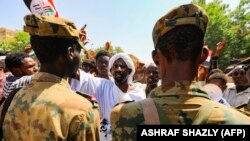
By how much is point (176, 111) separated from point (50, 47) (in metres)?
0.90

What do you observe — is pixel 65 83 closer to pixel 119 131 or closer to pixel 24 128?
pixel 24 128

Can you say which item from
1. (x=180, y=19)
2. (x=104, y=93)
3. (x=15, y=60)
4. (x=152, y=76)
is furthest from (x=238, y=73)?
(x=180, y=19)

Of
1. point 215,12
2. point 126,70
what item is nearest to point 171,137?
point 126,70

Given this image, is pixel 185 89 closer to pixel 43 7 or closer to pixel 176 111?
pixel 176 111

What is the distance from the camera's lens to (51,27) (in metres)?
2.01

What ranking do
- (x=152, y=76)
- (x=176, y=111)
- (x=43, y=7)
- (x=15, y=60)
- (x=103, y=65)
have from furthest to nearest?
(x=103, y=65), (x=152, y=76), (x=43, y=7), (x=15, y=60), (x=176, y=111)

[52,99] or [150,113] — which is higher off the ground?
[52,99]

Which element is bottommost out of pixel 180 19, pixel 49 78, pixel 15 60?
pixel 49 78

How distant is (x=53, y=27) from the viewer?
2014 millimetres

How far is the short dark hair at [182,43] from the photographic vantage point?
1519 mm

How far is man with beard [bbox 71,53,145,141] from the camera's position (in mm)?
4039

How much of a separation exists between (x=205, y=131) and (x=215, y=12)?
85.3 ft

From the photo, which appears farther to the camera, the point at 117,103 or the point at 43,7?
the point at 43,7

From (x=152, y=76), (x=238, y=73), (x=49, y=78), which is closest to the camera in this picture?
(x=49, y=78)
